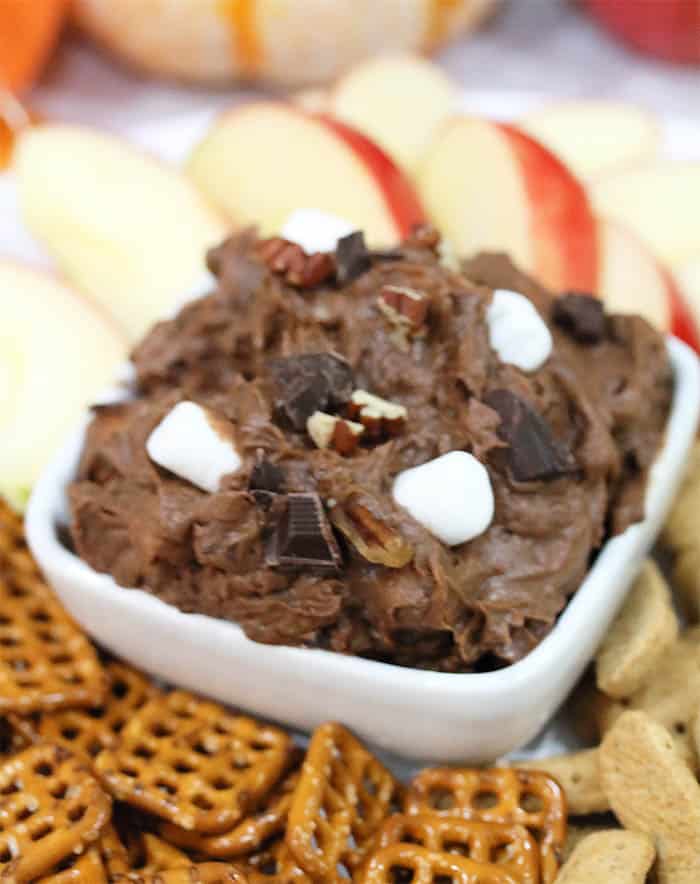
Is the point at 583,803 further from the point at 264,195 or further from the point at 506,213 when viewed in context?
the point at 264,195

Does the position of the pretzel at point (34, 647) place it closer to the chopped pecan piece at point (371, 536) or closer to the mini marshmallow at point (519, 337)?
the chopped pecan piece at point (371, 536)

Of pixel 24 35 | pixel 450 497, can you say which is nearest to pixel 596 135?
pixel 24 35

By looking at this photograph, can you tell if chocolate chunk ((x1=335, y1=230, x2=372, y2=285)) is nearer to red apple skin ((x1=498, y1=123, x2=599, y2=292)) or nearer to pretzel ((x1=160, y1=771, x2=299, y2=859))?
red apple skin ((x1=498, y1=123, x2=599, y2=292))

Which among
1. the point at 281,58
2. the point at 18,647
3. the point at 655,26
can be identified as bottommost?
the point at 18,647

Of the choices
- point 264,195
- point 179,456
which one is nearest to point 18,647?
point 179,456

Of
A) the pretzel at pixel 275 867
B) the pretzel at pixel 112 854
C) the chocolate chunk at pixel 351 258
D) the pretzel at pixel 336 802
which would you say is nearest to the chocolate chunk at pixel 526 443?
the chocolate chunk at pixel 351 258

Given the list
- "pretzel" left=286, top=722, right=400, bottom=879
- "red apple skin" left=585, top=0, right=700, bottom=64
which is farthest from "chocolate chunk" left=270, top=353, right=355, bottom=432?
"red apple skin" left=585, top=0, right=700, bottom=64

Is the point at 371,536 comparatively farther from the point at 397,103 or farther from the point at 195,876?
the point at 397,103
